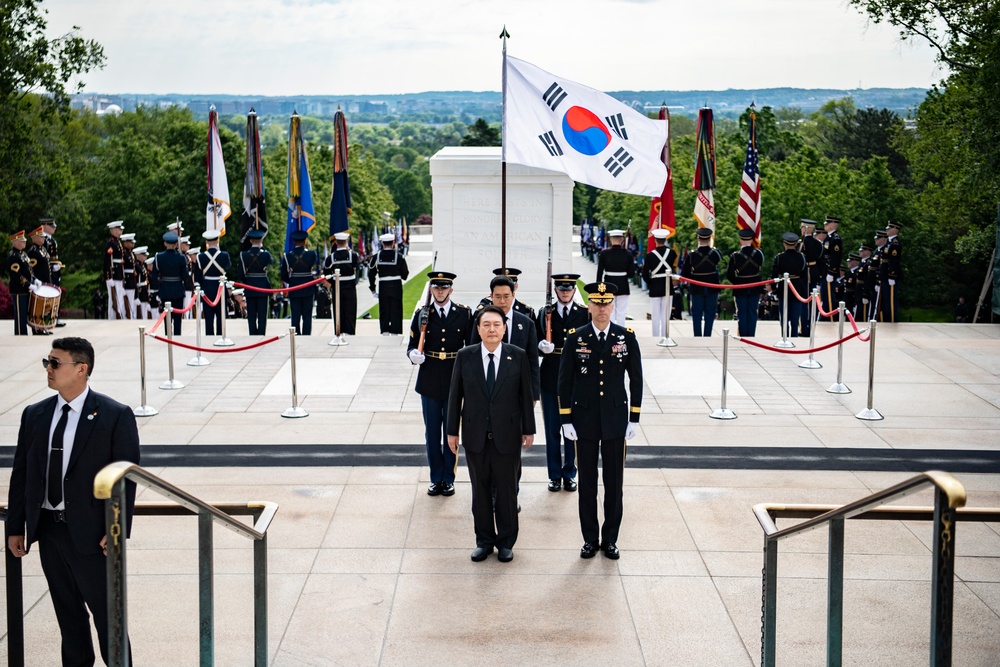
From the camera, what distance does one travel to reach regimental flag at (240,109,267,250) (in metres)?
22.3

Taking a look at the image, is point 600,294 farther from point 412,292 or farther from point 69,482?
point 412,292

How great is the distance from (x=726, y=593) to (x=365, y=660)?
222cm

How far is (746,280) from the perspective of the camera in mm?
16750

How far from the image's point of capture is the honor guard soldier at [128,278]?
19672 mm

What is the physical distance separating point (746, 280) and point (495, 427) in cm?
984

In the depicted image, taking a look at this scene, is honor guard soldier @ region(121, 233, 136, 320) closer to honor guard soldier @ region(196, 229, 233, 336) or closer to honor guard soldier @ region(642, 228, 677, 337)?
honor guard soldier @ region(196, 229, 233, 336)

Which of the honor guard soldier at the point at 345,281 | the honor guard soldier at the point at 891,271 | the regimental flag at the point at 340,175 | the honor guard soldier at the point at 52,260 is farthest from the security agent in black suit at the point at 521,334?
the regimental flag at the point at 340,175

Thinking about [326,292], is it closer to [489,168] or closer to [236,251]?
[489,168]

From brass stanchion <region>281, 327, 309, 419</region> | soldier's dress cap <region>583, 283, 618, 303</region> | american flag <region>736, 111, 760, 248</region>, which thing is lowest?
brass stanchion <region>281, 327, 309, 419</region>

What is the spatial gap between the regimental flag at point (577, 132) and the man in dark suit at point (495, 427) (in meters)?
3.71

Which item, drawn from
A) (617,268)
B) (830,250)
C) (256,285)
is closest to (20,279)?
(256,285)

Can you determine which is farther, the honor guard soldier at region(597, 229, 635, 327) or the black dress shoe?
the honor guard soldier at region(597, 229, 635, 327)

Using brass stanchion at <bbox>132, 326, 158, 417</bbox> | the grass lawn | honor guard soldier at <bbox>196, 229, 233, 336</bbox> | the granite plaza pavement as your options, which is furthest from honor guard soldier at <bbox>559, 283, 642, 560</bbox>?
the grass lawn

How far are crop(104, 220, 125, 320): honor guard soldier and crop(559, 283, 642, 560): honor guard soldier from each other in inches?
523
